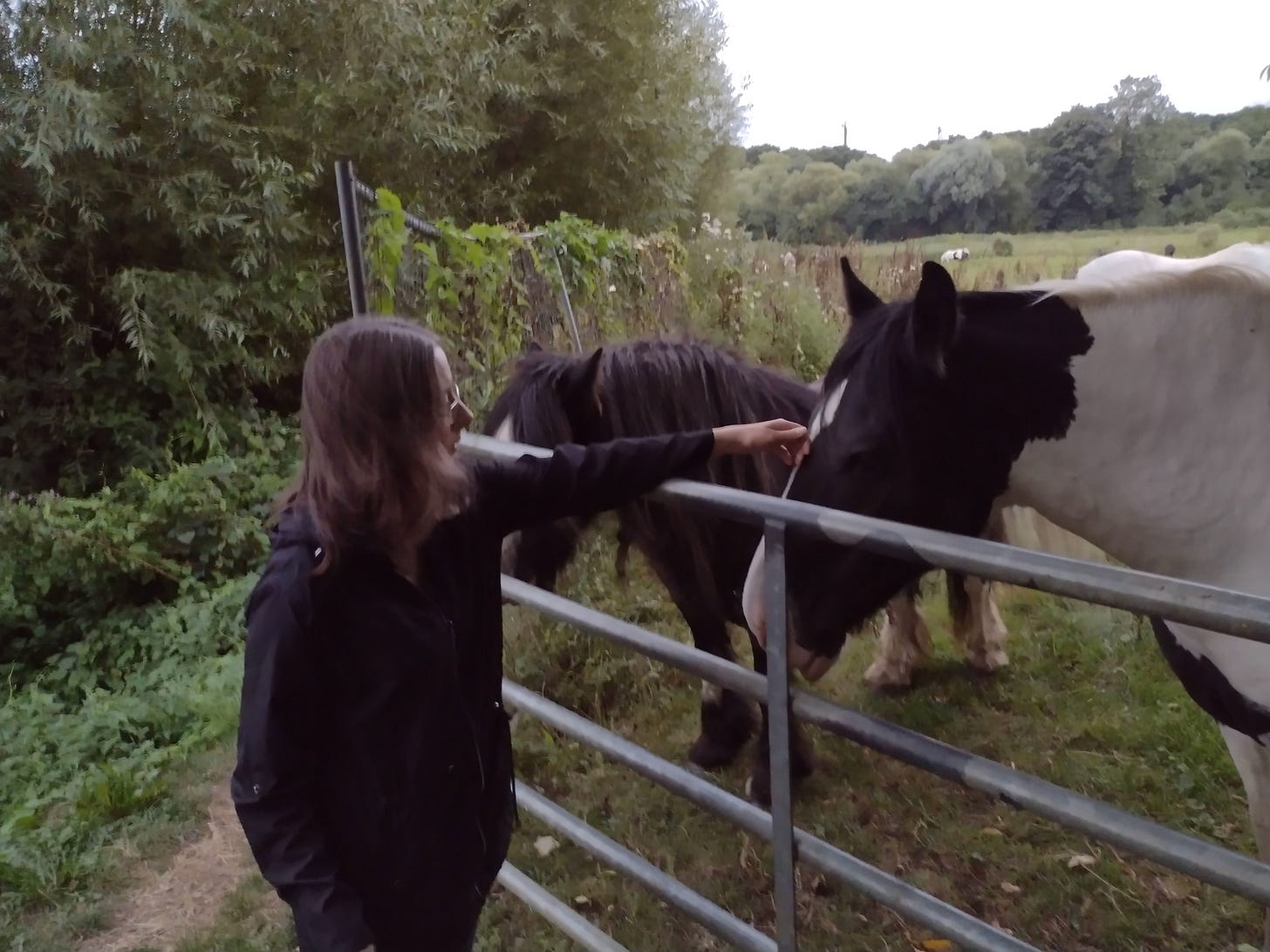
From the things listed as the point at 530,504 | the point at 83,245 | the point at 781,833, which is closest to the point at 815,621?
the point at 781,833

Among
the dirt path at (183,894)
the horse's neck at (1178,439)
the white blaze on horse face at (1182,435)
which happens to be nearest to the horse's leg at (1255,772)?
the white blaze on horse face at (1182,435)

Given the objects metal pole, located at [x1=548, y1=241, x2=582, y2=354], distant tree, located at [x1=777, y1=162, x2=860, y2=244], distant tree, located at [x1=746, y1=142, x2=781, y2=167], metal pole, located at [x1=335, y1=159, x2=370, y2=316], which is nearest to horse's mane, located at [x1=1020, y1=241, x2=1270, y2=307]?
metal pole, located at [x1=335, y1=159, x2=370, y2=316]

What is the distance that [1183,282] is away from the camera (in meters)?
1.50

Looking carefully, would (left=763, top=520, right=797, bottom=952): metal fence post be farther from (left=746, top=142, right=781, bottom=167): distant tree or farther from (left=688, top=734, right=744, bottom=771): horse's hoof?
(left=746, top=142, right=781, bottom=167): distant tree

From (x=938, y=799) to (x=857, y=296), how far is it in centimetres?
193

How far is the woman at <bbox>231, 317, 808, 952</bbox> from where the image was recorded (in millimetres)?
1245

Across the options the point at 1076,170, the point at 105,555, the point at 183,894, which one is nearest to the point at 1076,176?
the point at 1076,170

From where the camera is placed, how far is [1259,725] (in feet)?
4.97

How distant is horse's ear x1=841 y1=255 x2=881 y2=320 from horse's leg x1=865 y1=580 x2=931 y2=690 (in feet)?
6.51

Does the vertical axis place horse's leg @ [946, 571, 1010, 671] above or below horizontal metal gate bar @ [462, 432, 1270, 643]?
below

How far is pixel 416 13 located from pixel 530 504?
Result: 7.34m

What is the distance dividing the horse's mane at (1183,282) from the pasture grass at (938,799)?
173 centimetres

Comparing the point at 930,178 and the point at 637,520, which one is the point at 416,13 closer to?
the point at 930,178

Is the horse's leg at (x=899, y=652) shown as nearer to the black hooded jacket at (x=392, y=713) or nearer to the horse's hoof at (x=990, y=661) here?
the horse's hoof at (x=990, y=661)
